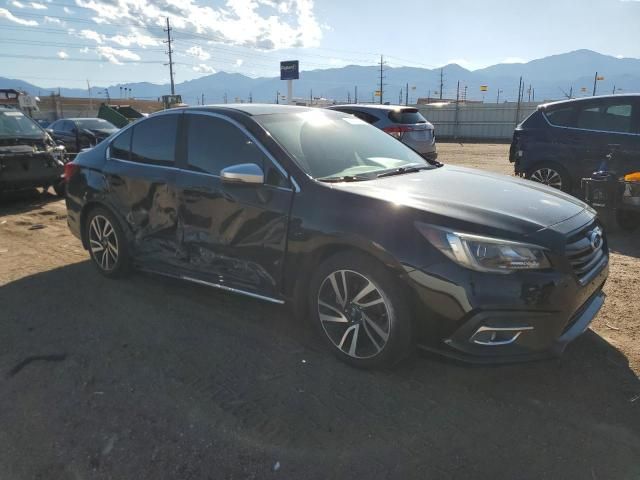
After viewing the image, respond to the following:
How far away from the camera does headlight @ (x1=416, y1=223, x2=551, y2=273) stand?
2.66 metres

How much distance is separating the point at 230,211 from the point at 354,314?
1214 millimetres

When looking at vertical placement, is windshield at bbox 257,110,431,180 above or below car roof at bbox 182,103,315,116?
below

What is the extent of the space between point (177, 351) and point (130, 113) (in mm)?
23174

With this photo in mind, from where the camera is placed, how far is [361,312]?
9.98 feet

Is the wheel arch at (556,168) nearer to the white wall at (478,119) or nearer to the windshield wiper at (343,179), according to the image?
the windshield wiper at (343,179)

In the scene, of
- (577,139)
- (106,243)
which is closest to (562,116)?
(577,139)

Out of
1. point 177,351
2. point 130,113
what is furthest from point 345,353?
point 130,113

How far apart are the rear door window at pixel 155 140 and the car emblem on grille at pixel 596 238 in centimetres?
313

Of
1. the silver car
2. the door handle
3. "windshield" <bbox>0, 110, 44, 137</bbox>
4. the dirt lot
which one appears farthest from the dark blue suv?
"windshield" <bbox>0, 110, 44, 137</bbox>

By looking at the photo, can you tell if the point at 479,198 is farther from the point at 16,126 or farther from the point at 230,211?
the point at 16,126

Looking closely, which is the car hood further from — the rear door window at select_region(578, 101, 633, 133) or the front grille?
the rear door window at select_region(578, 101, 633, 133)

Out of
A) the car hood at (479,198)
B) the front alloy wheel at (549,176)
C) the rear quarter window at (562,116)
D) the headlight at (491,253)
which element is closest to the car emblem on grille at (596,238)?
the car hood at (479,198)

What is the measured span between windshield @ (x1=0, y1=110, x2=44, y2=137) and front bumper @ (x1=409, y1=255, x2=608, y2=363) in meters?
8.91

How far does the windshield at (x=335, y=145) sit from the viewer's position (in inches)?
138
